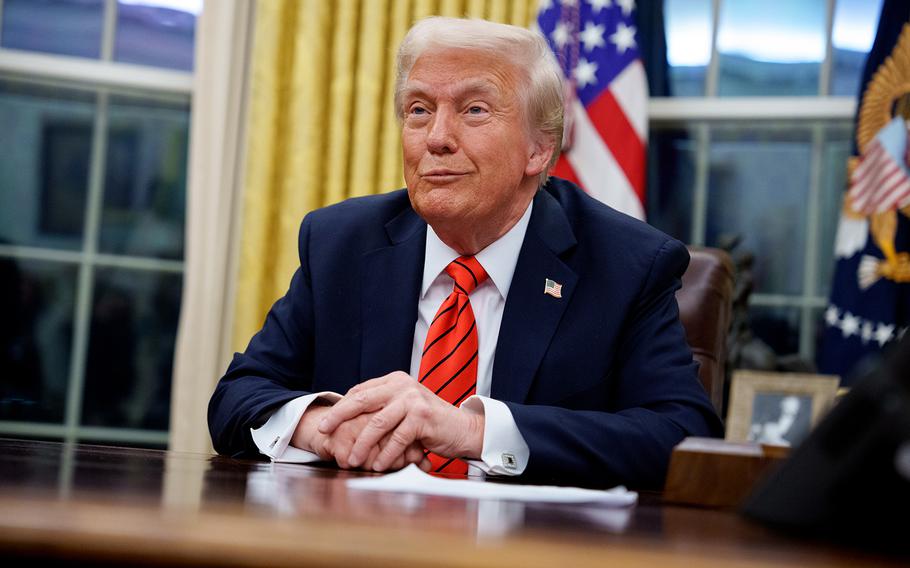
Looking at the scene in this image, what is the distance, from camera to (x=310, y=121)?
12.2 ft

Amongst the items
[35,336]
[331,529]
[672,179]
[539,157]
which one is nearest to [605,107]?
[672,179]

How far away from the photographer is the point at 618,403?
192 centimetres

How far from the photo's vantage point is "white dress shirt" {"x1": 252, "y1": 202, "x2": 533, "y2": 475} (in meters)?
1.56

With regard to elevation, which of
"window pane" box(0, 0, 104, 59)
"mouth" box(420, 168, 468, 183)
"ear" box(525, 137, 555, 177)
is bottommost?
"mouth" box(420, 168, 468, 183)

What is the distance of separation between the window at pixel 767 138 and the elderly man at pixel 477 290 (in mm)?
1781

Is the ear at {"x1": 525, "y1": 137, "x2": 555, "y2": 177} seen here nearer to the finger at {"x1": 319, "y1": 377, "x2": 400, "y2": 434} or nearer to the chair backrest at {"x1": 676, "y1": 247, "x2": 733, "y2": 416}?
the chair backrest at {"x1": 676, "y1": 247, "x2": 733, "y2": 416}

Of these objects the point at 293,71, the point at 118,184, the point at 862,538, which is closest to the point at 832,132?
the point at 293,71

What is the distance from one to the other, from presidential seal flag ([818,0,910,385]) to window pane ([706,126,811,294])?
365mm

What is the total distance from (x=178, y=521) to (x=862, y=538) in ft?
1.26

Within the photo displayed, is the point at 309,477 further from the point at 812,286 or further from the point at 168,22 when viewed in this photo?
the point at 168,22

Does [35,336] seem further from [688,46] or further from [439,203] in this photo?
[688,46]

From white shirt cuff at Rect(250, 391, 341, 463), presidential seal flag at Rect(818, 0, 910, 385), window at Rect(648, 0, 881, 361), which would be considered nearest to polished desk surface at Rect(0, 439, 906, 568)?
white shirt cuff at Rect(250, 391, 341, 463)

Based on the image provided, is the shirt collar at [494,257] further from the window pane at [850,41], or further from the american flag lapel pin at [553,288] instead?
the window pane at [850,41]

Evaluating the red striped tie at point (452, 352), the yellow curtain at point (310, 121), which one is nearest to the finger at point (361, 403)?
the red striped tie at point (452, 352)
